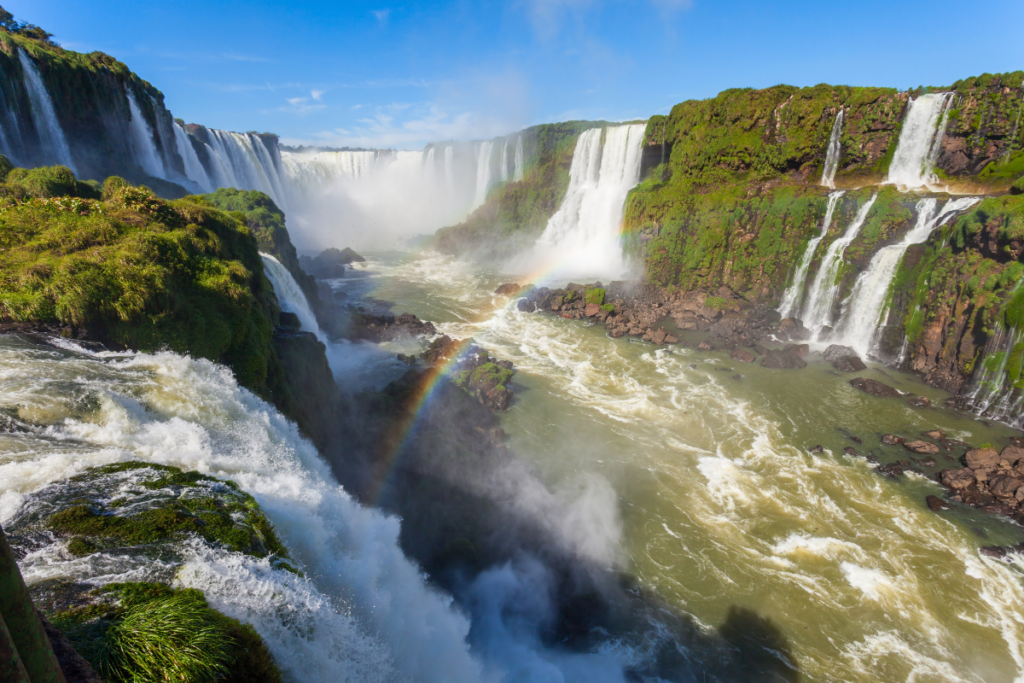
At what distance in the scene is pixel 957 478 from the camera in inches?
524

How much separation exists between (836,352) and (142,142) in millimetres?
46217

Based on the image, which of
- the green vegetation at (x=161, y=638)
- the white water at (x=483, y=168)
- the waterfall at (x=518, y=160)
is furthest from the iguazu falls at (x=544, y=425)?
the white water at (x=483, y=168)

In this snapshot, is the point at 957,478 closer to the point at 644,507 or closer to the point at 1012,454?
the point at 1012,454

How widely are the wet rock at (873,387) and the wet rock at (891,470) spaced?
5.63 meters

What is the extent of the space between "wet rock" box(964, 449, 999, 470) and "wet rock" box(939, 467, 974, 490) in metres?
0.30

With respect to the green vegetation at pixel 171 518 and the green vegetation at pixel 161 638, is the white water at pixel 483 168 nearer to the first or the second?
the green vegetation at pixel 171 518

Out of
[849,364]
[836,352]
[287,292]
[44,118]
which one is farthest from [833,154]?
[44,118]

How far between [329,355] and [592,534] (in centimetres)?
1488

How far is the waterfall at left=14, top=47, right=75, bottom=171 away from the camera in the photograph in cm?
2234

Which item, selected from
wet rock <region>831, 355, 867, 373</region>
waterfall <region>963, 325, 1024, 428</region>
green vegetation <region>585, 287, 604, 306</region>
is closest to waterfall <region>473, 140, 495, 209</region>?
green vegetation <region>585, 287, 604, 306</region>

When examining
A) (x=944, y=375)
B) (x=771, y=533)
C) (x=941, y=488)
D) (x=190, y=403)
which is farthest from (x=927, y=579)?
(x=190, y=403)

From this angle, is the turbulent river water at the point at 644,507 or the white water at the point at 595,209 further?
the white water at the point at 595,209

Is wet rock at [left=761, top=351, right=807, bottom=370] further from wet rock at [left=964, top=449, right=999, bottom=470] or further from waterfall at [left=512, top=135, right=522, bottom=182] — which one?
waterfall at [left=512, top=135, right=522, bottom=182]

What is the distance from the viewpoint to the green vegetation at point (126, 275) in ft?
26.0
